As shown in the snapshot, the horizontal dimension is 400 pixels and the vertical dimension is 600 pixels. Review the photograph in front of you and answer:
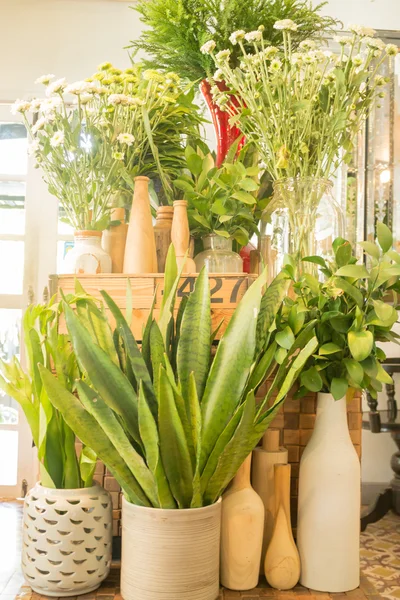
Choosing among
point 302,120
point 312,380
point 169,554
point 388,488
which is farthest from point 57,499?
point 388,488

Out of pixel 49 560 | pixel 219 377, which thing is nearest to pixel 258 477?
pixel 219 377

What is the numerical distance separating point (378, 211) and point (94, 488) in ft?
8.09

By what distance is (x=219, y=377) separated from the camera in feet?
2.54

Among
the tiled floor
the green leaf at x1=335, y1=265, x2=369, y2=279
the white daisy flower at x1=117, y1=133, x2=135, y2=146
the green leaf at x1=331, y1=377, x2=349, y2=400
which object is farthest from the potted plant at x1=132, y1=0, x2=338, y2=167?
the tiled floor

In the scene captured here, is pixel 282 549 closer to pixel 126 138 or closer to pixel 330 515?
pixel 330 515

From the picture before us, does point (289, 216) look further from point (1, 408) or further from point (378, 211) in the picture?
point (1, 408)

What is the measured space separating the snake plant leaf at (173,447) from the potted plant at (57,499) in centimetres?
13

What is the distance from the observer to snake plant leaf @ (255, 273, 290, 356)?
0.84 metres

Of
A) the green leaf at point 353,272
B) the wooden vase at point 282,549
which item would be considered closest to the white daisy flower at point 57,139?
the green leaf at point 353,272

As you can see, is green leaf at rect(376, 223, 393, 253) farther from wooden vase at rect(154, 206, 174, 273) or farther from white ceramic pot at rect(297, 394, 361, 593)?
wooden vase at rect(154, 206, 174, 273)

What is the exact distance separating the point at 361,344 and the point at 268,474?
0.24 m

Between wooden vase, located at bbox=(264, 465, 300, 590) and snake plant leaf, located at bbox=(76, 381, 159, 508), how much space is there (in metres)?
0.19

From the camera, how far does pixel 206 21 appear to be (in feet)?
3.86

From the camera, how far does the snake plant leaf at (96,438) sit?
0.75 meters
